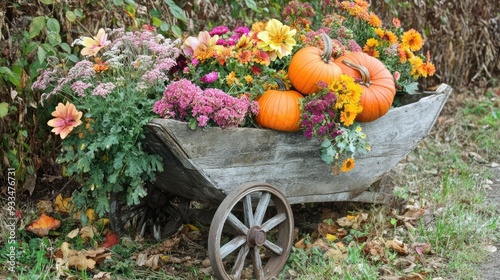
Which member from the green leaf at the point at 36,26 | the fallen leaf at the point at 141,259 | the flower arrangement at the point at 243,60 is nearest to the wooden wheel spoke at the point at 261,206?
the flower arrangement at the point at 243,60

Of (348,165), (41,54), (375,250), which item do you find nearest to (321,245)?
(375,250)

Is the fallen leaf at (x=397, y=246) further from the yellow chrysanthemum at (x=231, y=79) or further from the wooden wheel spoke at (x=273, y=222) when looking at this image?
A: the yellow chrysanthemum at (x=231, y=79)

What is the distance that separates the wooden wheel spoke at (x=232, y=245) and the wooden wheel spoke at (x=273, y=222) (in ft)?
0.37

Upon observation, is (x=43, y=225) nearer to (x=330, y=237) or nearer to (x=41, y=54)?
(x=41, y=54)

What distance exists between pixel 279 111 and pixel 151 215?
1087 millimetres

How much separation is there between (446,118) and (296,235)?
2729mm

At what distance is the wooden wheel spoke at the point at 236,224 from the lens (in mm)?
2875

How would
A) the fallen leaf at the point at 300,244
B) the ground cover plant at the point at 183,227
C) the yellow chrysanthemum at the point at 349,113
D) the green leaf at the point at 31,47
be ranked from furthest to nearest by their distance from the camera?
the fallen leaf at the point at 300,244 → the green leaf at the point at 31,47 → the ground cover plant at the point at 183,227 → the yellow chrysanthemum at the point at 349,113

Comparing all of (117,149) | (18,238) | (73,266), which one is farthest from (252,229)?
(18,238)

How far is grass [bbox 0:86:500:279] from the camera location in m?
3.15

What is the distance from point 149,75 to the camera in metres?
2.87

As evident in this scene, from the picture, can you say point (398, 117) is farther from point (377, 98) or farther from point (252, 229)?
point (252, 229)

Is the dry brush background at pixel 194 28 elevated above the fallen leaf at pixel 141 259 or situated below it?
above

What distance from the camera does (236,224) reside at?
2.90 meters
